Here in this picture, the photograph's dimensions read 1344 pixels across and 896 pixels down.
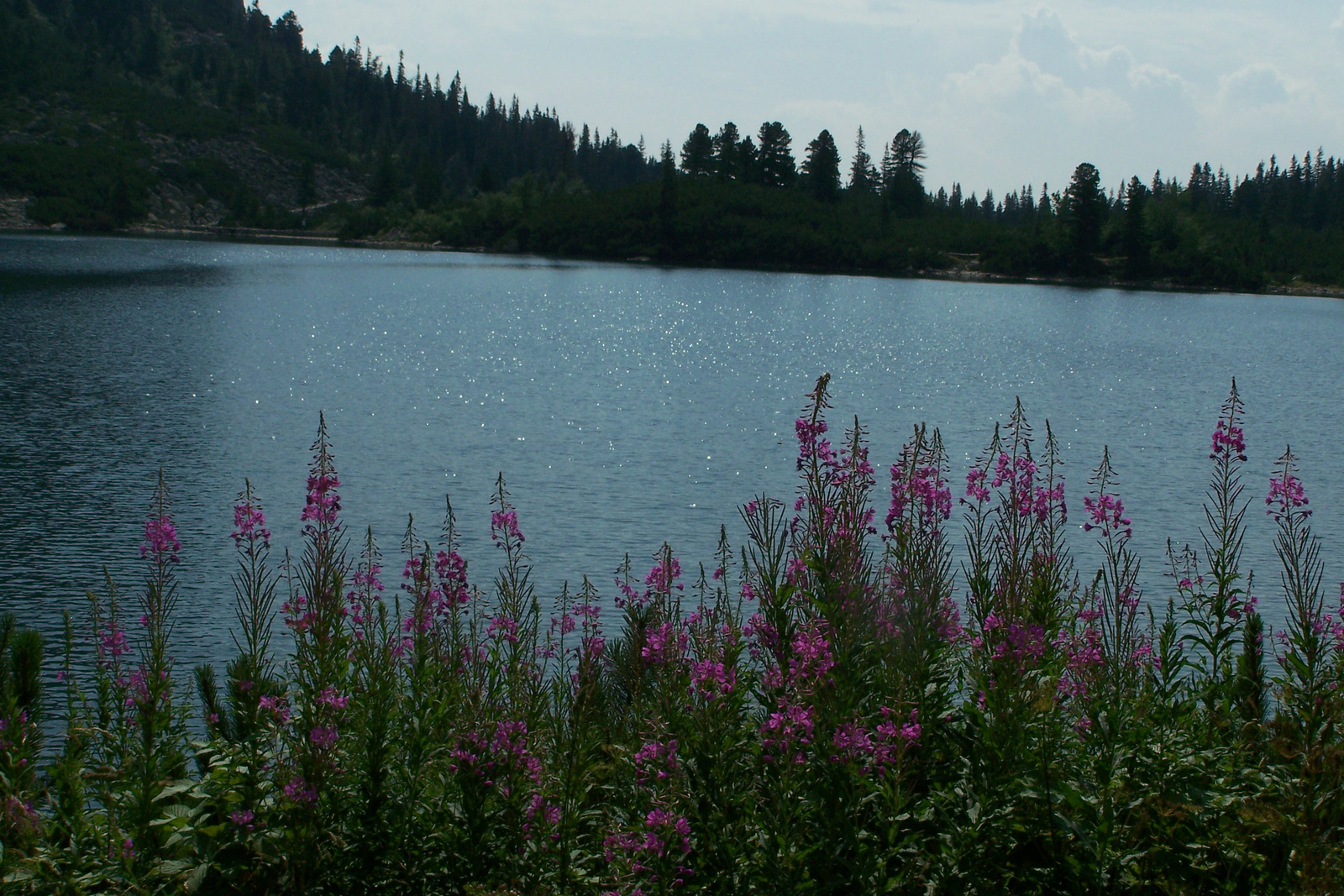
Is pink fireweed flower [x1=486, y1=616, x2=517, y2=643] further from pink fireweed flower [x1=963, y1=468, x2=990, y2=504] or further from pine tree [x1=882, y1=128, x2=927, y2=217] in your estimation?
pine tree [x1=882, y1=128, x2=927, y2=217]

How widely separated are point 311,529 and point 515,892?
266 cm

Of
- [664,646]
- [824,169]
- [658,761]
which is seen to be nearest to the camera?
[658,761]

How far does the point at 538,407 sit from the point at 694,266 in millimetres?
117861

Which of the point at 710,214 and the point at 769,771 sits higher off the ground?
the point at 710,214

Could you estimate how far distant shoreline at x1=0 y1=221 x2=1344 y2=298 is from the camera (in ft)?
464

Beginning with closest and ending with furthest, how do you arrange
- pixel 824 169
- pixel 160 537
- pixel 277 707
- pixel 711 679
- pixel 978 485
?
pixel 711 679
pixel 277 707
pixel 160 537
pixel 978 485
pixel 824 169

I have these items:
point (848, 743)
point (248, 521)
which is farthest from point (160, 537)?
point (848, 743)

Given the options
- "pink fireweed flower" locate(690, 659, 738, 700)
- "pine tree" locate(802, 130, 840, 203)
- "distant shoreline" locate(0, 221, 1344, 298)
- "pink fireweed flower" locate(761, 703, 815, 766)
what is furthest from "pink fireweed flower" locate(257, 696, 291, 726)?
"pine tree" locate(802, 130, 840, 203)

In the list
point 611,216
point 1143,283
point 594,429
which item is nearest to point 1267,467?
point 594,429

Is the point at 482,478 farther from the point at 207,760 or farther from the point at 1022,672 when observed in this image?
the point at 1022,672

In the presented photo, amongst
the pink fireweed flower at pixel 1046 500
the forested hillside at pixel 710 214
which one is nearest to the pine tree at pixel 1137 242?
the forested hillside at pixel 710 214

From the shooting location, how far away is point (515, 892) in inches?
203

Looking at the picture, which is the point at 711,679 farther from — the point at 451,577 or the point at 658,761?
the point at 451,577

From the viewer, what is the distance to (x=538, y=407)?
3872 centimetres
